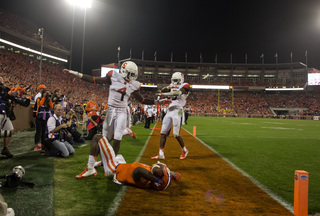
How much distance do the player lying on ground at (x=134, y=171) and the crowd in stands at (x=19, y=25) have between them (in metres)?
39.5

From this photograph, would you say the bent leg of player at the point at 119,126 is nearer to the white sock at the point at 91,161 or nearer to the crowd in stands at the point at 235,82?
the white sock at the point at 91,161

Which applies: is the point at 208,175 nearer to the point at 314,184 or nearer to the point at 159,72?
the point at 314,184

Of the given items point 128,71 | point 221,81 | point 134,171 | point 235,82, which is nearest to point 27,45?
point 128,71

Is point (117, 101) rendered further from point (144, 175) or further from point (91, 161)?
point (144, 175)

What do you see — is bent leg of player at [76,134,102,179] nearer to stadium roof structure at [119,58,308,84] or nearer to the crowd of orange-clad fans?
the crowd of orange-clad fans

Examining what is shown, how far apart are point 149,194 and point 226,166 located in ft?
8.65

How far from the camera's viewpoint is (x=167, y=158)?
6.04m

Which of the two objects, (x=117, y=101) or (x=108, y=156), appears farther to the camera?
(x=117, y=101)

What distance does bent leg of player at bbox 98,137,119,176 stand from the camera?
3.39 meters

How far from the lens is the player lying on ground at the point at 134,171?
3305 millimetres

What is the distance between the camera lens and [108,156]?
3.42 meters

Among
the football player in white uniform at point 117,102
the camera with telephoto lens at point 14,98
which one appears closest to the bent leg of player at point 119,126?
the football player in white uniform at point 117,102

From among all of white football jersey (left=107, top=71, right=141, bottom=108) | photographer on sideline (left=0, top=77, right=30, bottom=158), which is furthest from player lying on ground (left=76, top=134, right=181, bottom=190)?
photographer on sideline (left=0, top=77, right=30, bottom=158)

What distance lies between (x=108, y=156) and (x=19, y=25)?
47.0 m
